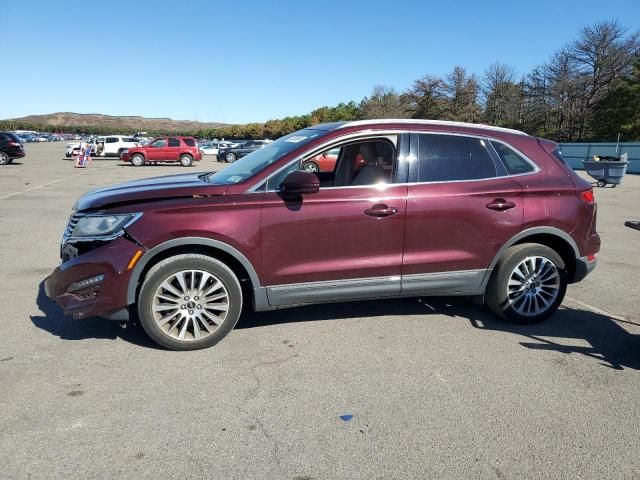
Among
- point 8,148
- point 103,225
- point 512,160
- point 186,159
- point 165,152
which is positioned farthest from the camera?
point 186,159

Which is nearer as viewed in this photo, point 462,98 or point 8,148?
point 8,148

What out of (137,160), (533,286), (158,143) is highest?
(158,143)

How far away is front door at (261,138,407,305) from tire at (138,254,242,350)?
1.14 ft

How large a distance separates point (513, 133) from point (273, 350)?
3.04 metres

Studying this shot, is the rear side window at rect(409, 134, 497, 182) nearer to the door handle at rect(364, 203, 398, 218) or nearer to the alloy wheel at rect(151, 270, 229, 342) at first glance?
the door handle at rect(364, 203, 398, 218)

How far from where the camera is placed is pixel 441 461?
2.68 metres

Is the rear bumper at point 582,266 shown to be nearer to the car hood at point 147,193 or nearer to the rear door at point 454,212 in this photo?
the rear door at point 454,212

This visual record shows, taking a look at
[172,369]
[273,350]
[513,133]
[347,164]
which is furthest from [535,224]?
[172,369]

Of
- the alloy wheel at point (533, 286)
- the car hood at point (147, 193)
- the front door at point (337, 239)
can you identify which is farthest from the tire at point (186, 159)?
the alloy wheel at point (533, 286)

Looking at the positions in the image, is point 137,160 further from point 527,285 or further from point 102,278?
point 527,285

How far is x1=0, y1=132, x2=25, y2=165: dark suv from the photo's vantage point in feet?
88.7

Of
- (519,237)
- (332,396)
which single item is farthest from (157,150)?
(332,396)

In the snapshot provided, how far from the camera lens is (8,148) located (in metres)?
27.2

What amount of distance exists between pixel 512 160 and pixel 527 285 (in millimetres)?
1167
